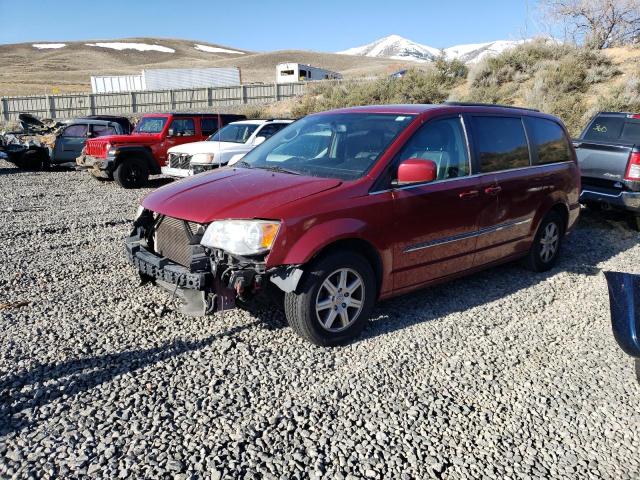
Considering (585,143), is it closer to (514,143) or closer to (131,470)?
(514,143)

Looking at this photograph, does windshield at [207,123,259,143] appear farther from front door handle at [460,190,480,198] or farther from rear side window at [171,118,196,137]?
front door handle at [460,190,480,198]

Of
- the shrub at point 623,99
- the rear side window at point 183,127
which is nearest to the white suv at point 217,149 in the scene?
the rear side window at point 183,127

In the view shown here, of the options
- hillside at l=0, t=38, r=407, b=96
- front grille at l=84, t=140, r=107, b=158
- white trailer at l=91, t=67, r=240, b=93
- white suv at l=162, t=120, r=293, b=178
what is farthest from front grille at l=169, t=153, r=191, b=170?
hillside at l=0, t=38, r=407, b=96

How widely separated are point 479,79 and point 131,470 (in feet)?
66.4

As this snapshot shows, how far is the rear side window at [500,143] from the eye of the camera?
4.91m

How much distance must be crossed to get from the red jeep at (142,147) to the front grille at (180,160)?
48.5 inches

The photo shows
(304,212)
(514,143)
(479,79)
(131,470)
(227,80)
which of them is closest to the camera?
(131,470)

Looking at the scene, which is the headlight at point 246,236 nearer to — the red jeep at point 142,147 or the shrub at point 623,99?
the red jeep at point 142,147

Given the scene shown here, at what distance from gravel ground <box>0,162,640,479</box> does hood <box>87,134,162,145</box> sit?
7.31 m

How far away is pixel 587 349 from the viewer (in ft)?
13.6

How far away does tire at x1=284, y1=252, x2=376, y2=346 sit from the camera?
3729 millimetres

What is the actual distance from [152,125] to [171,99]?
20810 mm

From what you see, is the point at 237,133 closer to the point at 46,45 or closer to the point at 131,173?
the point at 131,173

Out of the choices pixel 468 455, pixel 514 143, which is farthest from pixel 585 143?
pixel 468 455
